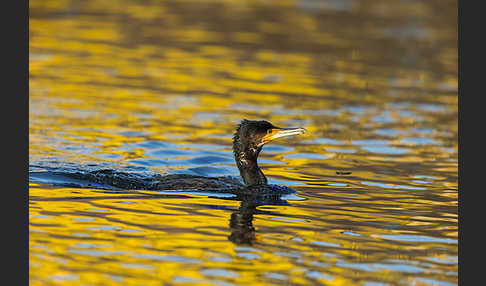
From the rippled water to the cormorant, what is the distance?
34 cm

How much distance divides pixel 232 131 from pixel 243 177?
174 inches

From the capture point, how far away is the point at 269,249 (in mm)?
9820

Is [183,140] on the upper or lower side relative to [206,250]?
upper

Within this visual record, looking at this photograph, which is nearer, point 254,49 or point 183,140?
point 183,140

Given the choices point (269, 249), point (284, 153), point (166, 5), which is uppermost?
point (166, 5)

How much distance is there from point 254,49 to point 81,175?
1396 centimetres

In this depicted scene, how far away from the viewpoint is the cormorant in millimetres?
12680

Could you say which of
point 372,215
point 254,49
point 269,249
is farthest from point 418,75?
point 269,249

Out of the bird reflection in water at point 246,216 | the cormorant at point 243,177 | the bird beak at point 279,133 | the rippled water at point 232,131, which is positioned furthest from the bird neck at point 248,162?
the rippled water at point 232,131

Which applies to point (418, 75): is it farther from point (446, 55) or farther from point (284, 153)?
point (284, 153)

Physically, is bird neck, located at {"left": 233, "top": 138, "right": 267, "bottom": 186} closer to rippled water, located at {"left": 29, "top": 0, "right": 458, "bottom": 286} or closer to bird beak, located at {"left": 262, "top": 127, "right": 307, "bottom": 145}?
bird beak, located at {"left": 262, "top": 127, "right": 307, "bottom": 145}

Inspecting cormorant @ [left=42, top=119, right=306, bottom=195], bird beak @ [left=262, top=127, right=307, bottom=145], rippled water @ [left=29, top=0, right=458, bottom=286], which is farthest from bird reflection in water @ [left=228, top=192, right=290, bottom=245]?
bird beak @ [left=262, top=127, right=307, bottom=145]

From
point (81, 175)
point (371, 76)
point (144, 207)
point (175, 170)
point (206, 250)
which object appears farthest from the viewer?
point (371, 76)

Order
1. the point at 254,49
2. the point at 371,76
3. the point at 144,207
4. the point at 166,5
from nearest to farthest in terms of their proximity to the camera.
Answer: the point at 144,207 → the point at 371,76 → the point at 254,49 → the point at 166,5
